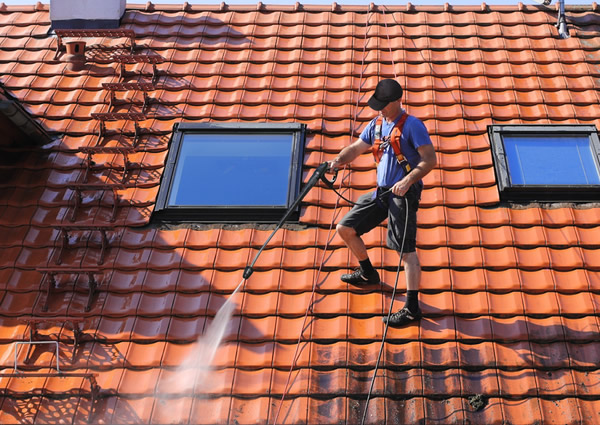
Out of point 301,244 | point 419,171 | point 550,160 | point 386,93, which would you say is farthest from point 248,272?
point 550,160

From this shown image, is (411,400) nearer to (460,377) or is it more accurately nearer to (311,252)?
(460,377)

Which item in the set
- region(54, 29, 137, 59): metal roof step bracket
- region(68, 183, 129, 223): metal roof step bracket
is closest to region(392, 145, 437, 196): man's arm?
region(68, 183, 129, 223): metal roof step bracket

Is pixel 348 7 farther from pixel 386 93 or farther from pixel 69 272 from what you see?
pixel 69 272

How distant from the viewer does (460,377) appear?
4.96 metres

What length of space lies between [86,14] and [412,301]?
18.8ft

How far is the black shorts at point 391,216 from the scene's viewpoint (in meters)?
5.39

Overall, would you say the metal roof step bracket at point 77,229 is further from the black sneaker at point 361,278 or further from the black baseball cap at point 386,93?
the black baseball cap at point 386,93

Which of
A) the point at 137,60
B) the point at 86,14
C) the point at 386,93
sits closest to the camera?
the point at 386,93

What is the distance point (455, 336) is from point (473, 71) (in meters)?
3.50

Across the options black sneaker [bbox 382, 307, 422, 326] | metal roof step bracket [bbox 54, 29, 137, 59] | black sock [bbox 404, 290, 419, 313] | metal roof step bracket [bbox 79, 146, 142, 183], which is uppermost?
metal roof step bracket [bbox 54, 29, 137, 59]

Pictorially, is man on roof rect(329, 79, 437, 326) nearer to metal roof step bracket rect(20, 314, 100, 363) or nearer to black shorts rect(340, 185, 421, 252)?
black shorts rect(340, 185, 421, 252)

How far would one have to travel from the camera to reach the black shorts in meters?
5.39

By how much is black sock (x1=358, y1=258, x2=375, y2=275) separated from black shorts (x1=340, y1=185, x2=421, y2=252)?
0.21 meters

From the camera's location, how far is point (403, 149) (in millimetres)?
5449
